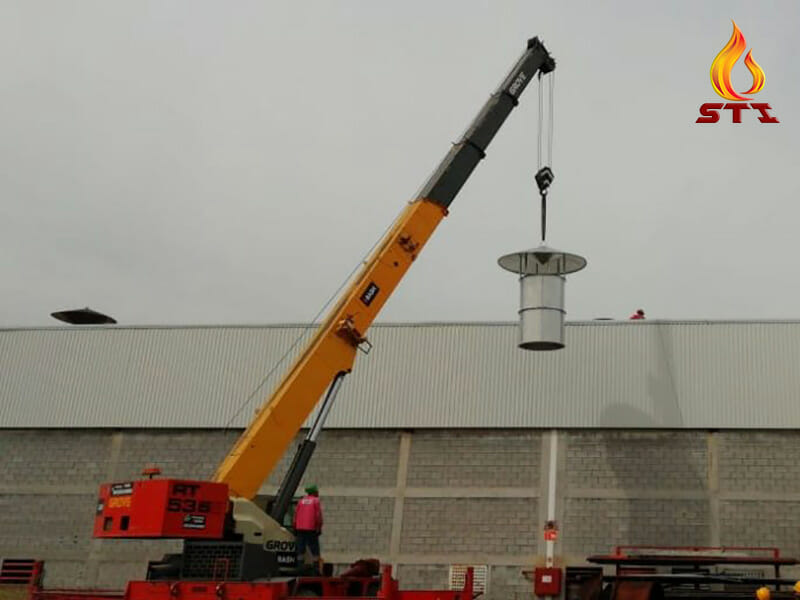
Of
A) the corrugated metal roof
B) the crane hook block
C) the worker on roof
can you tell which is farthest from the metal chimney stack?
the worker on roof

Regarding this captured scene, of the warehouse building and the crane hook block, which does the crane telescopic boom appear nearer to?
the crane hook block

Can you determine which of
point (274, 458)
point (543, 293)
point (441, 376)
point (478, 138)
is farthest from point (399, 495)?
point (478, 138)

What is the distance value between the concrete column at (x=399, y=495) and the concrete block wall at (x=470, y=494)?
0.10 feet

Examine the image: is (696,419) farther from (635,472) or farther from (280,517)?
(280,517)

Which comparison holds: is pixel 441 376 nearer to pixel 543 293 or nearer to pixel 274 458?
pixel 543 293

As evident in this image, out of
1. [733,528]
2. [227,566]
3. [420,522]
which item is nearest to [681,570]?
→ [733,528]

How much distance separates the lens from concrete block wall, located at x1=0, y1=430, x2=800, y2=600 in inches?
934

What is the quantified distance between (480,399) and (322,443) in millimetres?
4412

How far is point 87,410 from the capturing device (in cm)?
2792

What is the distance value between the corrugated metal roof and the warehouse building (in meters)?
0.05

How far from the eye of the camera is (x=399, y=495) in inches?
1001

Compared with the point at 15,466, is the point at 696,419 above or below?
above

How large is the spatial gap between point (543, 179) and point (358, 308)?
5.46 metres

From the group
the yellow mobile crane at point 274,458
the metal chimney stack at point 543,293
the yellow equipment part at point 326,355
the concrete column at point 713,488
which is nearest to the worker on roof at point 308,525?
the yellow mobile crane at point 274,458
